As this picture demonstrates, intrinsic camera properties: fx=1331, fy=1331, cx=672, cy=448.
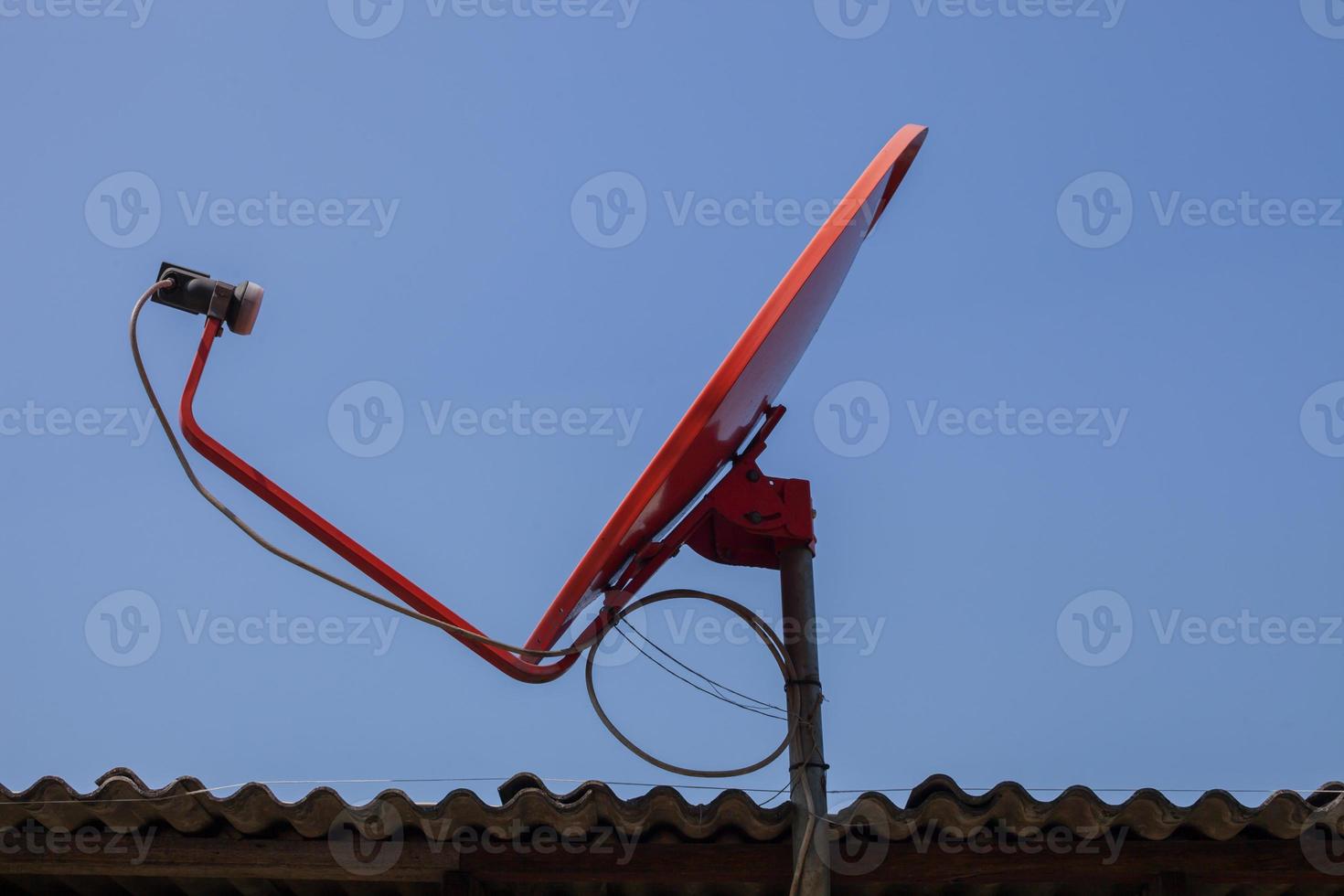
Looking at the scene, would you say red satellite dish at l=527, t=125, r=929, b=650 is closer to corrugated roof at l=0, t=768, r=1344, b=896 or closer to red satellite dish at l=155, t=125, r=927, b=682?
red satellite dish at l=155, t=125, r=927, b=682

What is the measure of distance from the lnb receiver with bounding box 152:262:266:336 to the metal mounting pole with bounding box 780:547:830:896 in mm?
1716

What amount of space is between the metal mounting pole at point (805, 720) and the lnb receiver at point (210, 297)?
172 centimetres

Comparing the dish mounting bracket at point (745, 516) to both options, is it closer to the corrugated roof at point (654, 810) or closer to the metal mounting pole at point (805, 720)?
the metal mounting pole at point (805, 720)

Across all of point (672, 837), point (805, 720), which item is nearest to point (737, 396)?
point (805, 720)

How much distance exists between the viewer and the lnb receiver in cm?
359

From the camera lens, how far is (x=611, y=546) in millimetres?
3680

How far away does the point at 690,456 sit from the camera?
358cm

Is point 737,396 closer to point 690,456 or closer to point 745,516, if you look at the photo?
point 690,456

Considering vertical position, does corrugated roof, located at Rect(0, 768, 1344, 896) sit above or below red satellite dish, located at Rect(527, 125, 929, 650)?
below

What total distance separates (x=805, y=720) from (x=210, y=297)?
2.04 metres

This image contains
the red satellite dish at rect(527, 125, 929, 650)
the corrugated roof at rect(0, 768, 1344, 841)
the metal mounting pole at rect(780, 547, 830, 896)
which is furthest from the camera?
the corrugated roof at rect(0, 768, 1344, 841)

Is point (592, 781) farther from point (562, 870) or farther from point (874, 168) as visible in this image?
point (874, 168)

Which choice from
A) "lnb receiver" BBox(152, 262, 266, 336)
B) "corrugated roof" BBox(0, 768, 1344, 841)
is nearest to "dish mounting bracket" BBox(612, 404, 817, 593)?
"corrugated roof" BBox(0, 768, 1344, 841)

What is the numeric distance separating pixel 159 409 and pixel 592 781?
1934 mm
